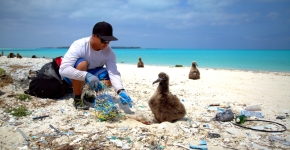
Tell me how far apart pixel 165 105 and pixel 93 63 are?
73.1 inches

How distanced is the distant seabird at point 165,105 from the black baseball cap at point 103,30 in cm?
129

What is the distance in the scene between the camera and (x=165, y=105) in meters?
3.96

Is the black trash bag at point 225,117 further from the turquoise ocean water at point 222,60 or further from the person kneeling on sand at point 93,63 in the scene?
the turquoise ocean water at point 222,60

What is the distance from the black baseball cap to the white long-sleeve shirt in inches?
20.8

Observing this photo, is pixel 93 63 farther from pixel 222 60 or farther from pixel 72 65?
pixel 222 60

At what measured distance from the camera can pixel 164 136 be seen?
10.6ft

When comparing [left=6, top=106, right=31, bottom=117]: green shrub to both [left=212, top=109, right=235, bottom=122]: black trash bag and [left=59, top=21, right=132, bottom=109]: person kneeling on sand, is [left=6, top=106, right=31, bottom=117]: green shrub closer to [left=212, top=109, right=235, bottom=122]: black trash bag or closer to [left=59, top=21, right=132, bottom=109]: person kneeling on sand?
[left=59, top=21, right=132, bottom=109]: person kneeling on sand

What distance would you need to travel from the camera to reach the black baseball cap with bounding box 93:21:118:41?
3904 millimetres

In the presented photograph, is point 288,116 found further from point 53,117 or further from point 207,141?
point 53,117

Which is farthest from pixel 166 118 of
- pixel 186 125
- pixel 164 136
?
pixel 164 136

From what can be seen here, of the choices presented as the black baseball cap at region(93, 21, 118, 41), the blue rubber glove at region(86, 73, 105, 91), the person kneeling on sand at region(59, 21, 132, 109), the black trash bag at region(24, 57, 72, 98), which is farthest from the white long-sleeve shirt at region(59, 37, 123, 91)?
the black trash bag at region(24, 57, 72, 98)

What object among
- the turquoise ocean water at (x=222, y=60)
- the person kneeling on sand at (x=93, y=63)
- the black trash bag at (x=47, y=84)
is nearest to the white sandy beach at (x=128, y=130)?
the black trash bag at (x=47, y=84)

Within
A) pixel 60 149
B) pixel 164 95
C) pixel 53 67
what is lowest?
pixel 60 149

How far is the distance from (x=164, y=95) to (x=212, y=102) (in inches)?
82.1
